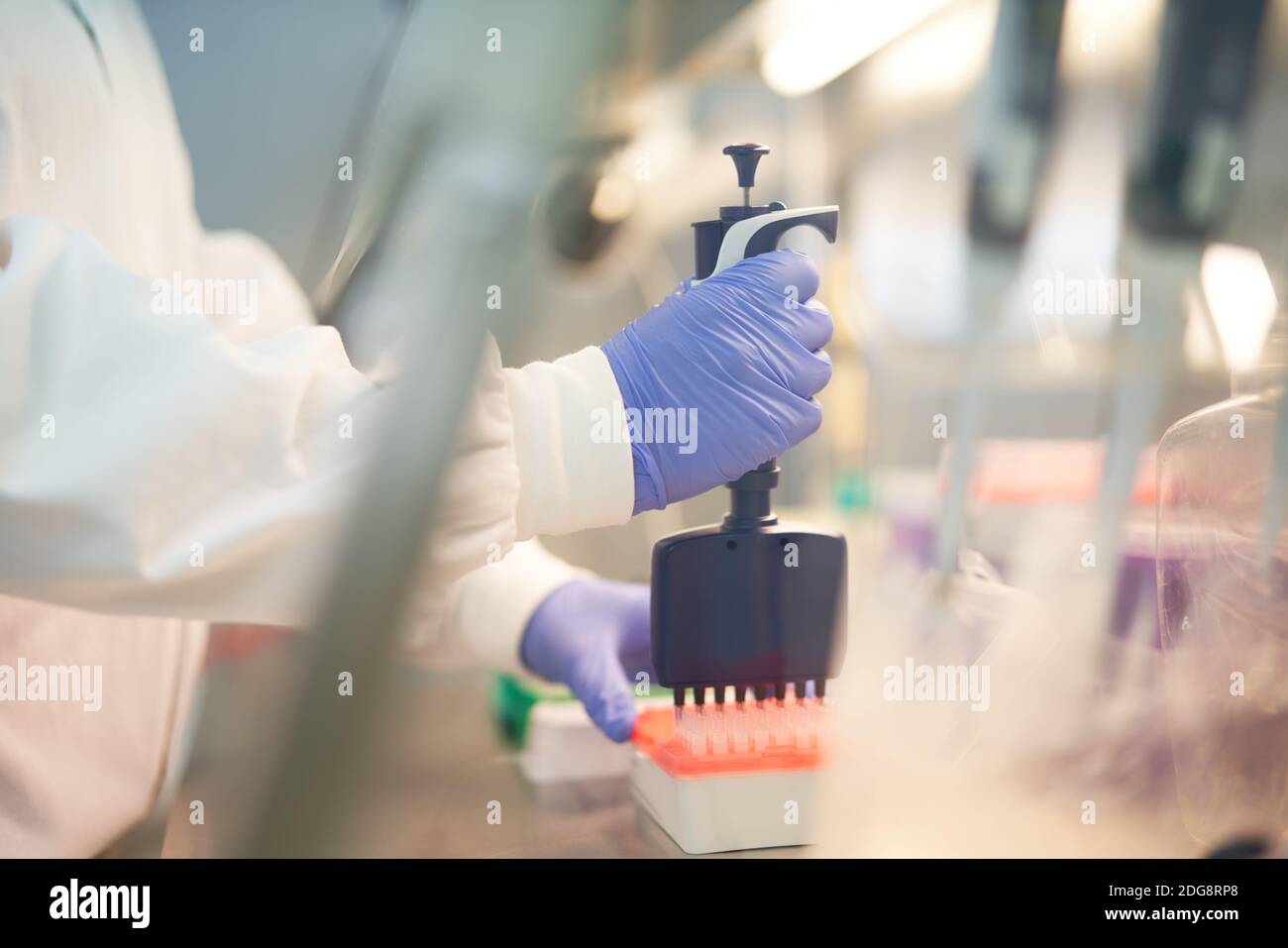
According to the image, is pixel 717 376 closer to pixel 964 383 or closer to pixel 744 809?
pixel 744 809

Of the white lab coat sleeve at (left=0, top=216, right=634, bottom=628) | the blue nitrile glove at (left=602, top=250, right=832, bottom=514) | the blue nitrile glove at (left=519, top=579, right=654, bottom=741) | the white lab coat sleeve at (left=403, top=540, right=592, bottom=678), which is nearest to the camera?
the white lab coat sleeve at (left=0, top=216, right=634, bottom=628)

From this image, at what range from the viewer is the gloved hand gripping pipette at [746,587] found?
2.08 feet

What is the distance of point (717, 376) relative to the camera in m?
0.63

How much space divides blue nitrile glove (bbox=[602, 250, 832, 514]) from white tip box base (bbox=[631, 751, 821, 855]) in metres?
0.19

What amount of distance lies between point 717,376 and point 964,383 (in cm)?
101

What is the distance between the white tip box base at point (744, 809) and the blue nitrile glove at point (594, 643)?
160 millimetres

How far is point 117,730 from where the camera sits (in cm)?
80

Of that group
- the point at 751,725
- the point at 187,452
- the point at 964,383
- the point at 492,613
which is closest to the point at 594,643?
the point at 492,613

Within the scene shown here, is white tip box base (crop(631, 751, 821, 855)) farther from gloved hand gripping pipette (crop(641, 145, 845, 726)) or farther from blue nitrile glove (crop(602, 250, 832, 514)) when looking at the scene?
blue nitrile glove (crop(602, 250, 832, 514))

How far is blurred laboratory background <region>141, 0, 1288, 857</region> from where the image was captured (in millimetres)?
692

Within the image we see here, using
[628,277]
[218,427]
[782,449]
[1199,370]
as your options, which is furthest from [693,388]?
[628,277]

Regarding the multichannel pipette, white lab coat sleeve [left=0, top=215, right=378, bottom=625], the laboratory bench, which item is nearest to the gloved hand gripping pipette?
the multichannel pipette
